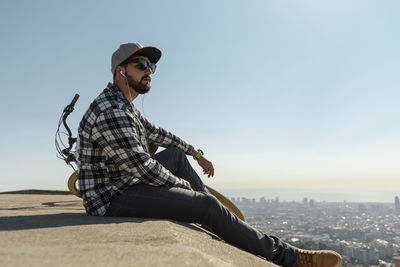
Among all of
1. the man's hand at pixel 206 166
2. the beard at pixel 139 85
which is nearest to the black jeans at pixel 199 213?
the beard at pixel 139 85

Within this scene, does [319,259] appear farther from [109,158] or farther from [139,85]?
[139,85]

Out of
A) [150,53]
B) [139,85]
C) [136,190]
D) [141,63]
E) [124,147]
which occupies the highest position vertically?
[150,53]

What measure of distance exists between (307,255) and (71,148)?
12.2ft

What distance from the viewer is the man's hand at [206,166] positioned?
3.20 metres

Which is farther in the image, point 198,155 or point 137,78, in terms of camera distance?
point 198,155

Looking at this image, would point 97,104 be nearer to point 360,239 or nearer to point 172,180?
point 172,180

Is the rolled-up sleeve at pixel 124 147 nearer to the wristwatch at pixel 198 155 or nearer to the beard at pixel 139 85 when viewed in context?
the beard at pixel 139 85

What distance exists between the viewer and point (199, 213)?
2.07 metres

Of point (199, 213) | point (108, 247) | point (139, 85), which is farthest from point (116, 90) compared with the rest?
point (108, 247)

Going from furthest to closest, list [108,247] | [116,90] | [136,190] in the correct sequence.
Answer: [116,90] < [136,190] < [108,247]

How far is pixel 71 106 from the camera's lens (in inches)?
178

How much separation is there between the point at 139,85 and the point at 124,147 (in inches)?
30.8

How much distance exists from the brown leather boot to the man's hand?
1.35m

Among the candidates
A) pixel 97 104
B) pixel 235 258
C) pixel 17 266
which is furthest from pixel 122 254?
pixel 97 104
